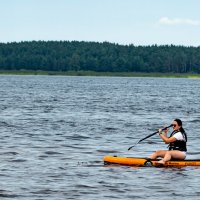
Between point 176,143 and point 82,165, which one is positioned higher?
point 176,143

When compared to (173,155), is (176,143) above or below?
above

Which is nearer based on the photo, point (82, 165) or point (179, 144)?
point (179, 144)

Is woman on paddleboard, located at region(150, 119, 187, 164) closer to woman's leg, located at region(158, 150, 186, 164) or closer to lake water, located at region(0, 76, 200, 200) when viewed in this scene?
woman's leg, located at region(158, 150, 186, 164)

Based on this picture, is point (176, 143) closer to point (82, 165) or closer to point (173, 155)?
point (173, 155)

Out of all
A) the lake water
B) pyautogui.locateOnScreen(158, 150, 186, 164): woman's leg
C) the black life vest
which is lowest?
the lake water

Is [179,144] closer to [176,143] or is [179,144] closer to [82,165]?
[176,143]

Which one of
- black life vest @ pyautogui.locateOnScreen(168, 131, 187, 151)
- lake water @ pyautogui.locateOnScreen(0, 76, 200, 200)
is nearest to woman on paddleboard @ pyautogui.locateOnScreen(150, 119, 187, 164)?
black life vest @ pyautogui.locateOnScreen(168, 131, 187, 151)

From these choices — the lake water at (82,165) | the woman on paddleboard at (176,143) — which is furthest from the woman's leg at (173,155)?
the lake water at (82,165)

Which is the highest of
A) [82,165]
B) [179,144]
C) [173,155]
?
[179,144]

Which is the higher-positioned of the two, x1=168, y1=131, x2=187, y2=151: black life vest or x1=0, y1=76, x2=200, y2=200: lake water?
x1=168, y1=131, x2=187, y2=151: black life vest

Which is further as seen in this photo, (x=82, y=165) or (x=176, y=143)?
(x=82, y=165)

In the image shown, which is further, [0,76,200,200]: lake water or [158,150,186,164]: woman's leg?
[158,150,186,164]: woman's leg

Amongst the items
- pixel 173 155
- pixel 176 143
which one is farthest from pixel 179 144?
pixel 173 155

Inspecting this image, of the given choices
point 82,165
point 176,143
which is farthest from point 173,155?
point 82,165
